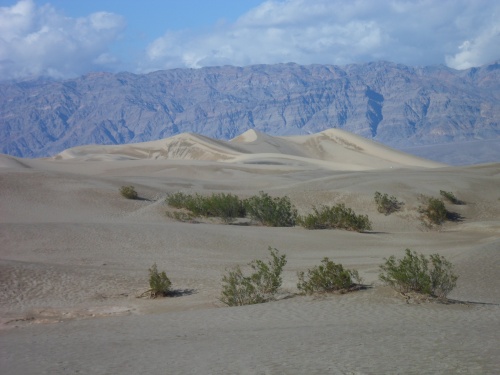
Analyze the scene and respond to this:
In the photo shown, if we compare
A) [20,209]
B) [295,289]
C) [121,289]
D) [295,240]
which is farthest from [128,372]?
[20,209]

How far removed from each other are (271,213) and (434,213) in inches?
287

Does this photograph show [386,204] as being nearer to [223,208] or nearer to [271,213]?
→ [271,213]

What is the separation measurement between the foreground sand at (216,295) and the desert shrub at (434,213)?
1.77 feet

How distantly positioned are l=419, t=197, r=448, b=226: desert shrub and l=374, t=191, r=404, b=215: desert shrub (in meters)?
1.31

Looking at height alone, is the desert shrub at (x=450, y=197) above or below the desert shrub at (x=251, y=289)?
above

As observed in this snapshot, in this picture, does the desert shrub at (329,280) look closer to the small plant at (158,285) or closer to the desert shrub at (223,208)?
the small plant at (158,285)

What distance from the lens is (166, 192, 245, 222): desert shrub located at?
102 feet

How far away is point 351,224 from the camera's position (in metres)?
27.8

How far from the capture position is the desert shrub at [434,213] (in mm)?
30953

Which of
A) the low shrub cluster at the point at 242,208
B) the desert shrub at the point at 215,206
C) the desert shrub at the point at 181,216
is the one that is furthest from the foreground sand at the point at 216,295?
the low shrub cluster at the point at 242,208

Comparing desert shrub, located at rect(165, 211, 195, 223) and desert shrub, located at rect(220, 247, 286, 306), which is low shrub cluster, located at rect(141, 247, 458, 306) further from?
desert shrub, located at rect(165, 211, 195, 223)

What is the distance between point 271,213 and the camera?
2975 cm

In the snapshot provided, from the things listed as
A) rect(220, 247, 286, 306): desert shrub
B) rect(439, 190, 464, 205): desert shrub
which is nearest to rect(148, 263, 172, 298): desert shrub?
rect(220, 247, 286, 306): desert shrub

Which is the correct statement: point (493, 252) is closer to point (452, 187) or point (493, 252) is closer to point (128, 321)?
point (128, 321)
